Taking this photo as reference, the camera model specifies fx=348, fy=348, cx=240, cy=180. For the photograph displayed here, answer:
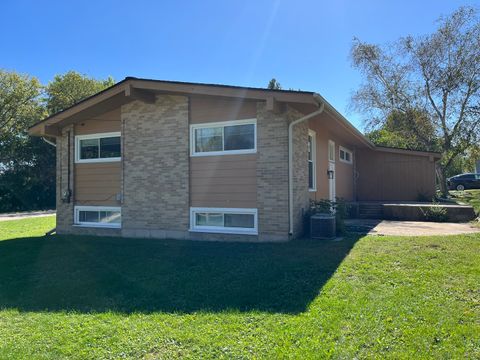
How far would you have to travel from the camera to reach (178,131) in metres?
9.11

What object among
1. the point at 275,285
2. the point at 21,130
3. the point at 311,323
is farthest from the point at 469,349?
the point at 21,130

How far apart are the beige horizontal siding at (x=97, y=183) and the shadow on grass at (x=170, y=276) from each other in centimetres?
210

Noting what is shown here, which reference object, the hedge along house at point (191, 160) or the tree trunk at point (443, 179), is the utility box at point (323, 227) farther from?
the tree trunk at point (443, 179)

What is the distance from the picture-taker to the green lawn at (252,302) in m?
3.36

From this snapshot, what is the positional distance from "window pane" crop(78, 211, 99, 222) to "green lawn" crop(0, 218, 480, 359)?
3.14 meters

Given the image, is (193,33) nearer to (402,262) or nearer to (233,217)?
(233,217)

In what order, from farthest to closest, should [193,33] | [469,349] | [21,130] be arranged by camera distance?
[21,130], [193,33], [469,349]

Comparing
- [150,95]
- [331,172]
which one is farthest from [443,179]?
[150,95]

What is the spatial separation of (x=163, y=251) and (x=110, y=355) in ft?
13.8

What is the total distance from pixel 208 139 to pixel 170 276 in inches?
163

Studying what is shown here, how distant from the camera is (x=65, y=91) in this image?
97.8ft

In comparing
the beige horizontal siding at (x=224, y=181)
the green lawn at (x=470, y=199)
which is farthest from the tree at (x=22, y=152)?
the green lawn at (x=470, y=199)

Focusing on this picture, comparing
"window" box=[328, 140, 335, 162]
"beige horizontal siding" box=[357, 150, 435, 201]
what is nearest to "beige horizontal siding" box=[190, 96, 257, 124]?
"window" box=[328, 140, 335, 162]

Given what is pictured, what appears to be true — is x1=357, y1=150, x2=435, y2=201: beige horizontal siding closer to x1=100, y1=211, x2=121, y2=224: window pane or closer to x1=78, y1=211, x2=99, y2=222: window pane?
x1=100, y1=211, x2=121, y2=224: window pane
